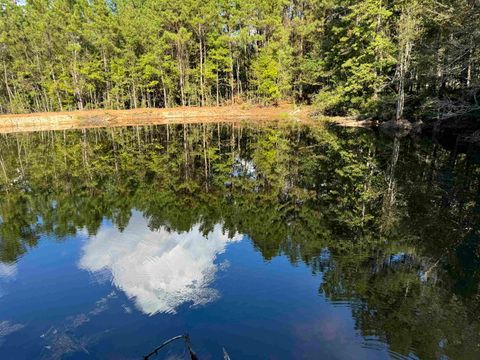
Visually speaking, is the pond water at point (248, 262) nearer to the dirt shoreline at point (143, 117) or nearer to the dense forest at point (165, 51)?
the dirt shoreline at point (143, 117)

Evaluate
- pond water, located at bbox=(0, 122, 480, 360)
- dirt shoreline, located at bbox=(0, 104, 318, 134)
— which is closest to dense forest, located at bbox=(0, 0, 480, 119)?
dirt shoreline, located at bbox=(0, 104, 318, 134)

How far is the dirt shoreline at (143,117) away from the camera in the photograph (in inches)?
1845

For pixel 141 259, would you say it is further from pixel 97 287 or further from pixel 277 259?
pixel 277 259

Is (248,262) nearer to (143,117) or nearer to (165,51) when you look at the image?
(143,117)

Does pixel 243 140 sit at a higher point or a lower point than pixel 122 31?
lower

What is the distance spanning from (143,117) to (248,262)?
46160 millimetres

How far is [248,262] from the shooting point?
8.91 meters

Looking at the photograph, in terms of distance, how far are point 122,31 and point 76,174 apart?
43070 mm

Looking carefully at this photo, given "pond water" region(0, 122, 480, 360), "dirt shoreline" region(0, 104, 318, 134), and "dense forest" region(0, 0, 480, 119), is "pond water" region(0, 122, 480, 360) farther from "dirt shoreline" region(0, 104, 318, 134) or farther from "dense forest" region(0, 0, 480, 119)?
"dense forest" region(0, 0, 480, 119)

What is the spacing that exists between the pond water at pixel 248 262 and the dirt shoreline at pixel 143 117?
3096cm

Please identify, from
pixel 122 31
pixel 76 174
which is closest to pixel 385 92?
pixel 76 174

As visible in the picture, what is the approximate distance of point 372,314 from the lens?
6.52 meters

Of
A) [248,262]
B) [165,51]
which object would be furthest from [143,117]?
[248,262]

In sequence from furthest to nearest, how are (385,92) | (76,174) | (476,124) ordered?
(385,92)
(476,124)
(76,174)
